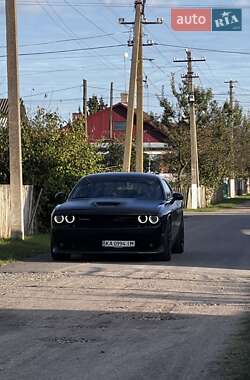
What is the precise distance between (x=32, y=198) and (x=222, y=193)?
52.9 metres

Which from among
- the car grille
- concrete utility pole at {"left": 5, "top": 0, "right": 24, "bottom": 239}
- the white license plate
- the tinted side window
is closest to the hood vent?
the car grille

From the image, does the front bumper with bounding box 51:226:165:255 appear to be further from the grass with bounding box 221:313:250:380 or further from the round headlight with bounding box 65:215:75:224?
the grass with bounding box 221:313:250:380

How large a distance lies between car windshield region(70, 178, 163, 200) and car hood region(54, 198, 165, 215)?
0.59 m

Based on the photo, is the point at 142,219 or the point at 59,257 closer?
the point at 142,219

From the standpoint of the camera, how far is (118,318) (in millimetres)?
8484

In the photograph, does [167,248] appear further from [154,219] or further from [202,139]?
[202,139]

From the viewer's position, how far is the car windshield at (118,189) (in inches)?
580

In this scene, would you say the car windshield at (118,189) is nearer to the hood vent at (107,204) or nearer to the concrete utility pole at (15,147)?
the hood vent at (107,204)

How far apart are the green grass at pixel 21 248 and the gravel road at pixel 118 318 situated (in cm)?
112

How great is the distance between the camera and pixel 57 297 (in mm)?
9859

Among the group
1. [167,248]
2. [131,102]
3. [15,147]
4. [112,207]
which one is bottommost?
[167,248]

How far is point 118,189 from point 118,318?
651 centimetres

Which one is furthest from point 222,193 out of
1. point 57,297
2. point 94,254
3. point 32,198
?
point 57,297

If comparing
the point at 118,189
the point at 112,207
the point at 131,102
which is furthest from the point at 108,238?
the point at 131,102
